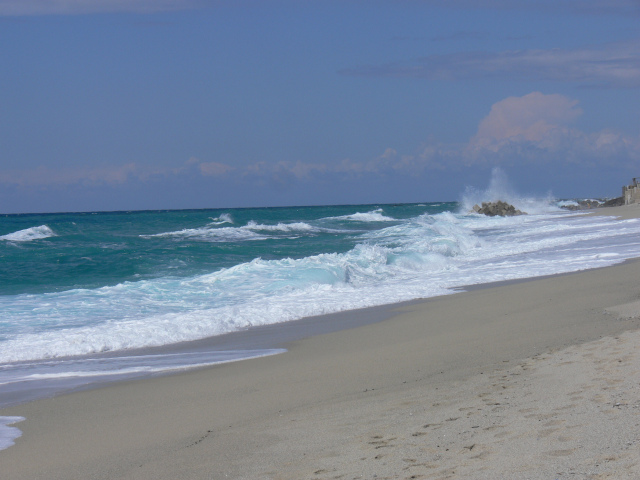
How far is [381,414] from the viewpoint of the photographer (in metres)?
4.80

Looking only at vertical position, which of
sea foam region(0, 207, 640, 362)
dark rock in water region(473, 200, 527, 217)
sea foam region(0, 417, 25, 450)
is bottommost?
sea foam region(0, 417, 25, 450)

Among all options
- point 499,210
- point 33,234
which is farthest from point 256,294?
point 499,210

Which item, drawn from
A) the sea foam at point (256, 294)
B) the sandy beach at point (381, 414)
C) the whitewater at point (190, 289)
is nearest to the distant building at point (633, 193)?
the whitewater at point (190, 289)

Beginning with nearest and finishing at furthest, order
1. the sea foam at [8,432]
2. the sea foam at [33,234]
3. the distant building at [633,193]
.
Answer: the sea foam at [8,432] < the sea foam at [33,234] < the distant building at [633,193]

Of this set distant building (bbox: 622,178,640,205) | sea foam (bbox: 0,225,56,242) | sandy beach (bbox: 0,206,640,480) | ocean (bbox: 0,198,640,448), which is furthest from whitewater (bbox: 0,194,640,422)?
distant building (bbox: 622,178,640,205)

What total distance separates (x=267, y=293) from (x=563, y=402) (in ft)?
33.4

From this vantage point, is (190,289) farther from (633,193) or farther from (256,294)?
(633,193)

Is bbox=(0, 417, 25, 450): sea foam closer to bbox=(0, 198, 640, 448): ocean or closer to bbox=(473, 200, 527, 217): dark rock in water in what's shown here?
bbox=(0, 198, 640, 448): ocean

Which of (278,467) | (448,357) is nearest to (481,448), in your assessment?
(278,467)

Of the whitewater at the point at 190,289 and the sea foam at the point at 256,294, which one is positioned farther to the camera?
the sea foam at the point at 256,294

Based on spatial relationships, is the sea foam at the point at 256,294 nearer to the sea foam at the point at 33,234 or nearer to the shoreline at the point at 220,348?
the shoreline at the point at 220,348

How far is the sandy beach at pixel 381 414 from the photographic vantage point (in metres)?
3.54

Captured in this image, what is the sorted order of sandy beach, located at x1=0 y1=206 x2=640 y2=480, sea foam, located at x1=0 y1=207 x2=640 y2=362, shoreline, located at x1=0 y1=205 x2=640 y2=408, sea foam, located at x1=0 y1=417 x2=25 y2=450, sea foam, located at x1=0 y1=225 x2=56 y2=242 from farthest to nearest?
1. sea foam, located at x1=0 y1=225 x2=56 y2=242
2. sea foam, located at x1=0 y1=207 x2=640 y2=362
3. shoreline, located at x1=0 y1=205 x2=640 y2=408
4. sea foam, located at x1=0 y1=417 x2=25 y2=450
5. sandy beach, located at x1=0 y1=206 x2=640 y2=480

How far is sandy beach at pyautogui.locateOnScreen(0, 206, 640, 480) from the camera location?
354cm
